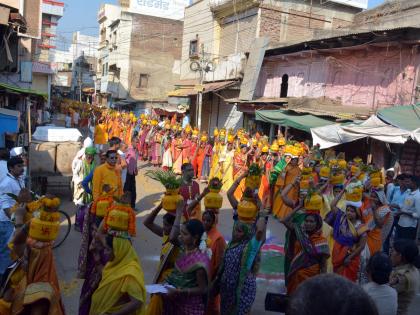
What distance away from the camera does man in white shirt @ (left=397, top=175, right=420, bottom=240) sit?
729 cm

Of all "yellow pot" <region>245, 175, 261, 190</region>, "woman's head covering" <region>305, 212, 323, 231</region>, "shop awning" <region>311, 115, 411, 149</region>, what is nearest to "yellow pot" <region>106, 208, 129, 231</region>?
"woman's head covering" <region>305, 212, 323, 231</region>

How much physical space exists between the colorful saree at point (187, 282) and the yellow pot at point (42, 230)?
1.00 meters

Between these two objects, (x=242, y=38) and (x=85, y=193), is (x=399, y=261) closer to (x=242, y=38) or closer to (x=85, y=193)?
(x=85, y=193)

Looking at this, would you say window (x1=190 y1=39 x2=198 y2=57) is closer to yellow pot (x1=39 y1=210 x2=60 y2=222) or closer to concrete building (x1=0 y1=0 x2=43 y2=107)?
concrete building (x1=0 y1=0 x2=43 y2=107)

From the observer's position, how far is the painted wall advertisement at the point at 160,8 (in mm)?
41894

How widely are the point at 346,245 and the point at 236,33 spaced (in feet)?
64.8

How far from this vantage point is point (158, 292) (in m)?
3.34

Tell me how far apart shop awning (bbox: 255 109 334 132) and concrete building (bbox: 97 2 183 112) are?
78.6 ft

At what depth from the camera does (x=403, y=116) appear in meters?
11.0

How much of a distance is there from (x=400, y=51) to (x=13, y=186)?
12105mm

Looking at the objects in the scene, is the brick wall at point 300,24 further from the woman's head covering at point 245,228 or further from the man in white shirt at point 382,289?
the man in white shirt at point 382,289

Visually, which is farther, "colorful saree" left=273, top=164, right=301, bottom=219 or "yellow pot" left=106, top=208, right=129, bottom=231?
"colorful saree" left=273, top=164, right=301, bottom=219

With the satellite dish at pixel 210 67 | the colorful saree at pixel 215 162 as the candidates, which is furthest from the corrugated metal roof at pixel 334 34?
the colorful saree at pixel 215 162

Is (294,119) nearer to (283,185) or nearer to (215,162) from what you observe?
(215,162)
